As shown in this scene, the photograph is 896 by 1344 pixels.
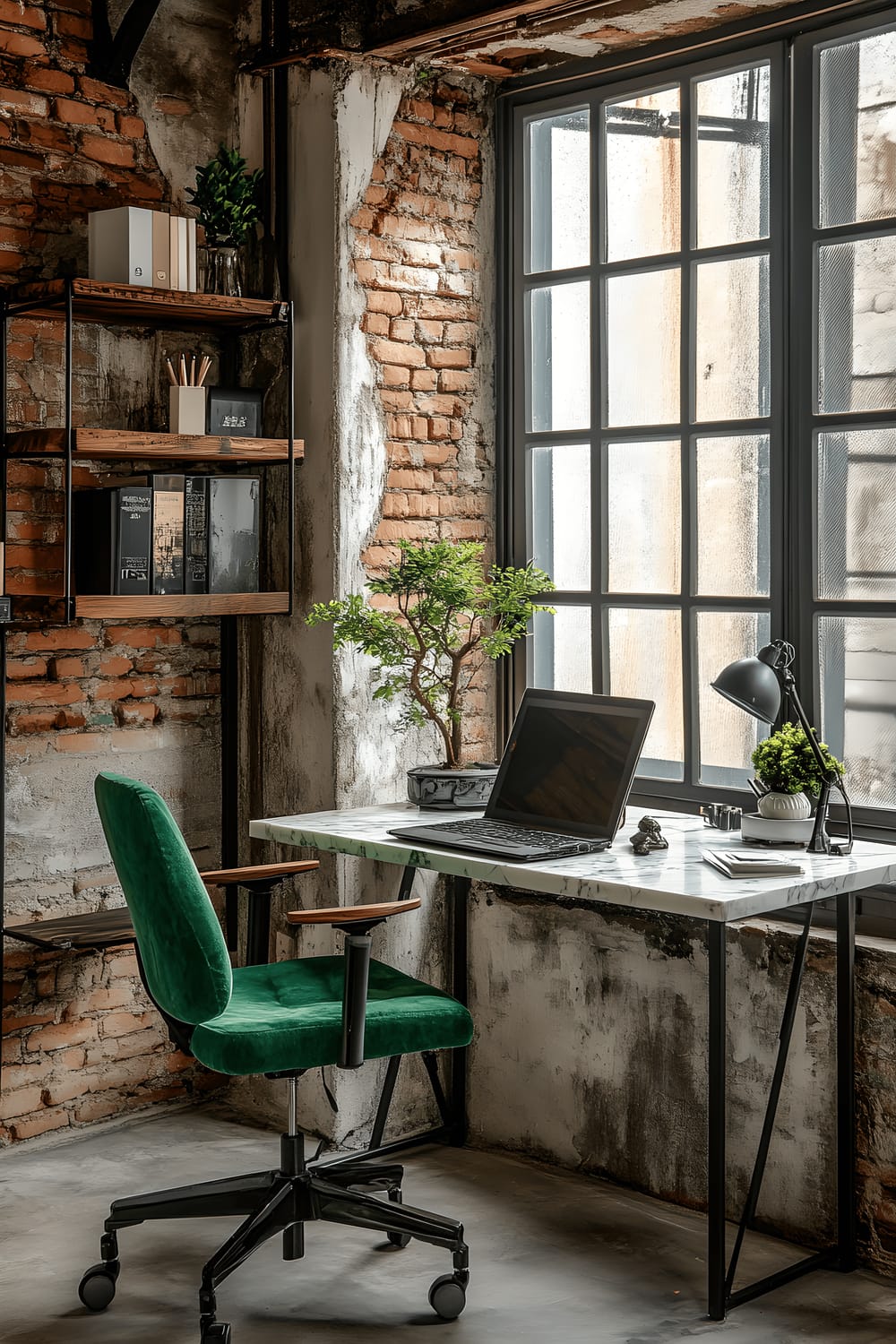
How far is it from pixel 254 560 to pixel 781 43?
1.77 m

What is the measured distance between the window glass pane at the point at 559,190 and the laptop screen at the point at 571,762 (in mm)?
1254

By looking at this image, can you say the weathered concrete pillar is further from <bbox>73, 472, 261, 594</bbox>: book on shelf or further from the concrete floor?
the concrete floor

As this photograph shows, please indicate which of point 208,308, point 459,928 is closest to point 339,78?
point 208,308

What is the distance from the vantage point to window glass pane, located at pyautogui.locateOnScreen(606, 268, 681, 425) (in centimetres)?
361

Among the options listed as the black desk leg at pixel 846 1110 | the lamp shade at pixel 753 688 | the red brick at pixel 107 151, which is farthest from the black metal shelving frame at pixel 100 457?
the black desk leg at pixel 846 1110

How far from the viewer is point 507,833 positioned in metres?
3.19

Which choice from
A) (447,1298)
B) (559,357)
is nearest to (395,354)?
(559,357)

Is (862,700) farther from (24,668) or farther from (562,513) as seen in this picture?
(24,668)

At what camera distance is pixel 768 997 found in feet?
10.5

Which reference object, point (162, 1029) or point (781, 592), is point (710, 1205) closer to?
point (781, 592)

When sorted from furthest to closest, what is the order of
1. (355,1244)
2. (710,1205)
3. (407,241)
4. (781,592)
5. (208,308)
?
(407,241), (208,308), (781,592), (355,1244), (710,1205)

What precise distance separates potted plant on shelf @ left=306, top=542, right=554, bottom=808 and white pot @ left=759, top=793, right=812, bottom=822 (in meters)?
0.74

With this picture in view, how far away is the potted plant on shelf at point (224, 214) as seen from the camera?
12.0 ft

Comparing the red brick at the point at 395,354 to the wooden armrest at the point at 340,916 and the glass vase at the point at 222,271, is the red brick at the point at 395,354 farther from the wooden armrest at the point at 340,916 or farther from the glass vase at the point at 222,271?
the wooden armrest at the point at 340,916
